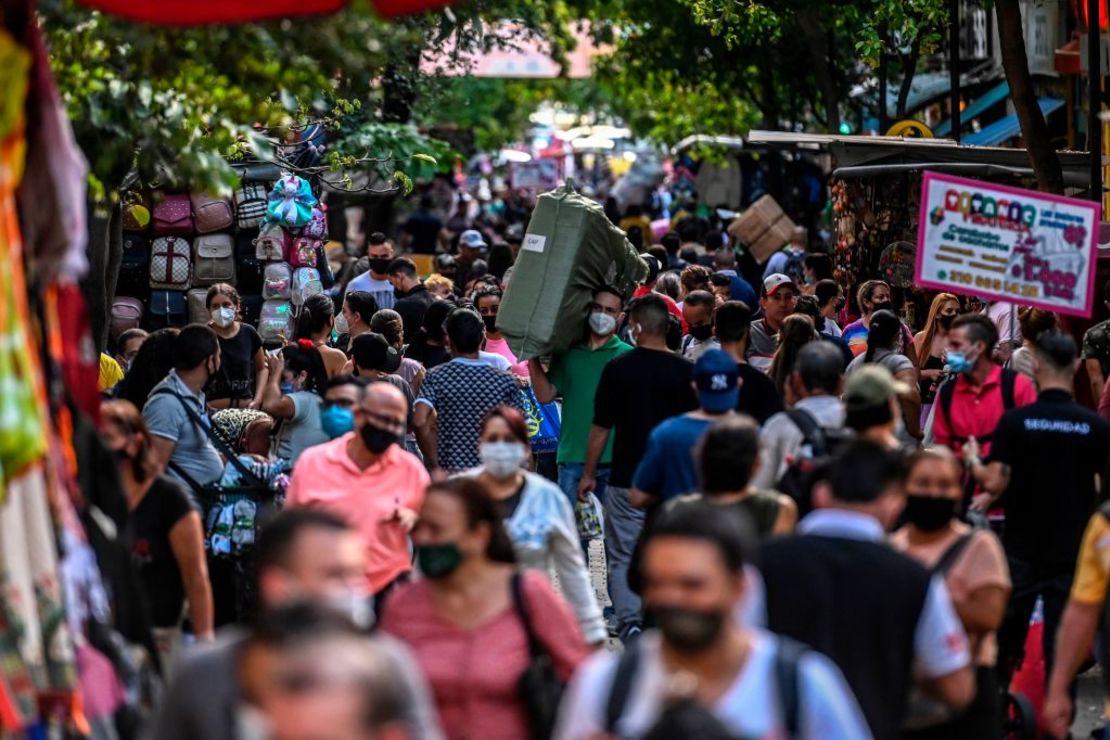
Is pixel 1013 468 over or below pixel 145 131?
below

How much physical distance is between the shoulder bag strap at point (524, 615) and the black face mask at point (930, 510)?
1449mm

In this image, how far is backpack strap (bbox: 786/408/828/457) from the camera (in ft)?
28.0

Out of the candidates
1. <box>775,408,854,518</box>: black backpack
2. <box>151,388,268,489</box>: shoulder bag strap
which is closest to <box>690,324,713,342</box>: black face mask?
<box>151,388,268,489</box>: shoulder bag strap

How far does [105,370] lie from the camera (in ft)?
43.3

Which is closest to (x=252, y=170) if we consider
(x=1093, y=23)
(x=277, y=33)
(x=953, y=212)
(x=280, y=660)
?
(x=1093, y=23)

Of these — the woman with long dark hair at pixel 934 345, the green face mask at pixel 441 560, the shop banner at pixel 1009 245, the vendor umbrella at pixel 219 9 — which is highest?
the vendor umbrella at pixel 219 9

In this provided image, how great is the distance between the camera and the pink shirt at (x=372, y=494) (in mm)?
8516

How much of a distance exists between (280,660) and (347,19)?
3.41 metres

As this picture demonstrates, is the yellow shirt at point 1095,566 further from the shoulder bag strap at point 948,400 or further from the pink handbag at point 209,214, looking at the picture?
the pink handbag at point 209,214

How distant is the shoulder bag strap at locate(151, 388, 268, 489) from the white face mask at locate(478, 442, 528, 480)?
7.04 ft

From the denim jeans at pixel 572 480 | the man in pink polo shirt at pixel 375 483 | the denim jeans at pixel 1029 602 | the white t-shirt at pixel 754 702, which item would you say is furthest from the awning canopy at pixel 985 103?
the white t-shirt at pixel 754 702

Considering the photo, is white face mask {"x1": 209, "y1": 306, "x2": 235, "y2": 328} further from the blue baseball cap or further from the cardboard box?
the cardboard box

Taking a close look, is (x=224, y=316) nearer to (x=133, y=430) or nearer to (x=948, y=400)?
(x=948, y=400)

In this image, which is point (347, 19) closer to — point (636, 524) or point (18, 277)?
point (18, 277)
